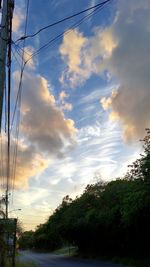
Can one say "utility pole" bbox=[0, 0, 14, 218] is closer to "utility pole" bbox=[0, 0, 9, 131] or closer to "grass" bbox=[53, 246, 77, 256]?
"utility pole" bbox=[0, 0, 9, 131]

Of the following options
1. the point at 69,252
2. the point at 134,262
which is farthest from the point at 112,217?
the point at 69,252

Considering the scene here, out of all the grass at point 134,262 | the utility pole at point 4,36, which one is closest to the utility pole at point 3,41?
the utility pole at point 4,36

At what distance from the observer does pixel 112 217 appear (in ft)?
165

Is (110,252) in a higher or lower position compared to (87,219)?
lower

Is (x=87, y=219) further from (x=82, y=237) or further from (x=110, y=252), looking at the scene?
(x=82, y=237)

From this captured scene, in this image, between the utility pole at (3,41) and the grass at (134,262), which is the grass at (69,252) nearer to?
the grass at (134,262)

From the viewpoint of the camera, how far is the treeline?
123 feet

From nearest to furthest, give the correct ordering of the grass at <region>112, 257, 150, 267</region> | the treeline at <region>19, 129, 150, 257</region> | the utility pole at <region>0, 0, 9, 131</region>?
the utility pole at <region>0, 0, 9, 131</region>
the treeline at <region>19, 129, 150, 257</region>
the grass at <region>112, 257, 150, 267</region>

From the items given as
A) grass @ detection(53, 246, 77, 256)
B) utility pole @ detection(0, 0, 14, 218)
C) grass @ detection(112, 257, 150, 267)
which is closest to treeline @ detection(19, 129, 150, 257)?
grass @ detection(112, 257, 150, 267)

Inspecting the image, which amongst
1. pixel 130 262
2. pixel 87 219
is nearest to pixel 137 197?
pixel 130 262

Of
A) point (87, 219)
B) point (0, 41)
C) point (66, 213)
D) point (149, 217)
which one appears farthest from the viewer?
point (66, 213)

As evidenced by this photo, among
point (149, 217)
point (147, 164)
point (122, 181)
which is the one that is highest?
point (122, 181)

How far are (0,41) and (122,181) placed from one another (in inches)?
1940

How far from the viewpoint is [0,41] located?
40.0 feet
